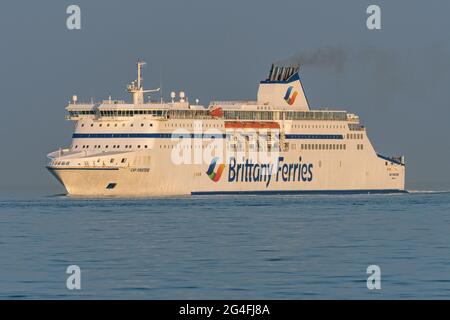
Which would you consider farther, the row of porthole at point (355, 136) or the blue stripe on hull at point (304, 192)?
the row of porthole at point (355, 136)

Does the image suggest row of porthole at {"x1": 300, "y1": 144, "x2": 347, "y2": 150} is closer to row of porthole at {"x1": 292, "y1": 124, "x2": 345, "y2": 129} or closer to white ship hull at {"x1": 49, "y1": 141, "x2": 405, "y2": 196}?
white ship hull at {"x1": 49, "y1": 141, "x2": 405, "y2": 196}

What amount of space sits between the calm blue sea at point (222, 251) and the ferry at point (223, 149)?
930cm

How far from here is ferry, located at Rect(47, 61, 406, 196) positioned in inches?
3433

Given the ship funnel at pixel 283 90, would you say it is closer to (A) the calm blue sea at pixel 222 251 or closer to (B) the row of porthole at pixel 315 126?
(B) the row of porthole at pixel 315 126

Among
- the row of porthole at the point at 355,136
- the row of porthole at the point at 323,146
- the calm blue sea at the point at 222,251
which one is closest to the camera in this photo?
the calm blue sea at the point at 222,251

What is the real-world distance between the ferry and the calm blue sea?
9.30 metres

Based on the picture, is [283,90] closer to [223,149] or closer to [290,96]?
[290,96]

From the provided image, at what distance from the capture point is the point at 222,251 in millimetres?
46375

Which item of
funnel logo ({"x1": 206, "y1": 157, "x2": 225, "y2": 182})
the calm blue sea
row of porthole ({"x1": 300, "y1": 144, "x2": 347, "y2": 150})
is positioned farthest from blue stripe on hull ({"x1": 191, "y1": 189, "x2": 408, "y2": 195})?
the calm blue sea

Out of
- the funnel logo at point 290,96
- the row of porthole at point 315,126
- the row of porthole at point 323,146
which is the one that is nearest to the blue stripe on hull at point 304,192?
the row of porthole at point 323,146

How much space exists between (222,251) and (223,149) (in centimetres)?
4794

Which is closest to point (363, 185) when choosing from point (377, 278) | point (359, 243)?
point (359, 243)

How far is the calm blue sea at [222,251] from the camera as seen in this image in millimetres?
35750

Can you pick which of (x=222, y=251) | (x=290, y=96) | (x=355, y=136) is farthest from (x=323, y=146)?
(x=222, y=251)
